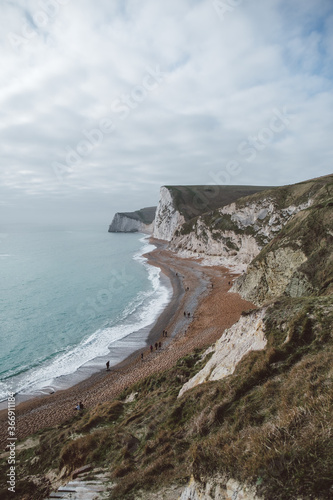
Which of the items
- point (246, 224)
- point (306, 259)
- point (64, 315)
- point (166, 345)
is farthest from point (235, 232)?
point (64, 315)

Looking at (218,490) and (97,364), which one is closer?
(218,490)

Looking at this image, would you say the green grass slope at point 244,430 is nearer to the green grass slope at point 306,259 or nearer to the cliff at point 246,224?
the green grass slope at point 306,259

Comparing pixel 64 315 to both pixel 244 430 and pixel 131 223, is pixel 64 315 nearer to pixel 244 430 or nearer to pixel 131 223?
pixel 244 430

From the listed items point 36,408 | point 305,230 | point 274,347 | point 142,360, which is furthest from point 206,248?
point 274,347

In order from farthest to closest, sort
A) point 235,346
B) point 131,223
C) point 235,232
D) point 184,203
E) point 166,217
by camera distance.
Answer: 1. point 131,223
2. point 166,217
3. point 184,203
4. point 235,232
5. point 235,346

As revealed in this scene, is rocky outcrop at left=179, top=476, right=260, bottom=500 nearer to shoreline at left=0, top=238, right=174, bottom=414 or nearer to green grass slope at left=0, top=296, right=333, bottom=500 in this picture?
green grass slope at left=0, top=296, right=333, bottom=500

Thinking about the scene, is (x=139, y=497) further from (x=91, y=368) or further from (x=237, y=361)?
(x=91, y=368)
